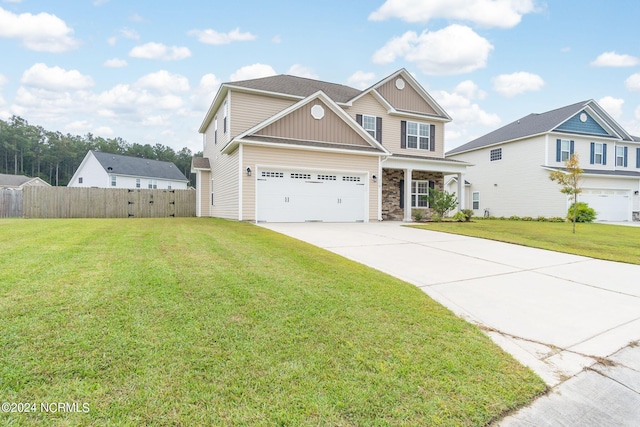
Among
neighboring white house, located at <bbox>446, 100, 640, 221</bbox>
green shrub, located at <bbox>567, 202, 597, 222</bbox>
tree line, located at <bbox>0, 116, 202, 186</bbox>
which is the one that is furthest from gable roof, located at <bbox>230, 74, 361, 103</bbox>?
tree line, located at <bbox>0, 116, 202, 186</bbox>

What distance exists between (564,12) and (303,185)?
1341 centimetres

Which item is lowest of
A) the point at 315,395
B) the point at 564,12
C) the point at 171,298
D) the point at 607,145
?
the point at 315,395

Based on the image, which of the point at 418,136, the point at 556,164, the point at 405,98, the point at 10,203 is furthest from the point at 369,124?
the point at 10,203

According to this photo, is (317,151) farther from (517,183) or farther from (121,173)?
(121,173)

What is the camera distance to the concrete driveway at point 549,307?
2273 millimetres

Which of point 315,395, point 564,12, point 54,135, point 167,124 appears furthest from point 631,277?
point 54,135

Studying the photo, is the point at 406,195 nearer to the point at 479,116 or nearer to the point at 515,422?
the point at 515,422

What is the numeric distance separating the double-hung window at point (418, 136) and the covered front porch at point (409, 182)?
1475mm

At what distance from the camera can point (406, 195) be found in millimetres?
16531

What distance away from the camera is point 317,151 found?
13047 millimetres

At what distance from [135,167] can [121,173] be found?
91.4 inches

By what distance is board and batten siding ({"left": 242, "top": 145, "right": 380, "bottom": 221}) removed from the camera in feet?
39.5

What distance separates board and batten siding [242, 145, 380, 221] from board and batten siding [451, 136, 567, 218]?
13.0m

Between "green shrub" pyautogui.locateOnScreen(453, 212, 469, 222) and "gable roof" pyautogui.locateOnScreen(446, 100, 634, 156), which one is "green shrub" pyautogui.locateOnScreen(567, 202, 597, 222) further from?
"green shrub" pyautogui.locateOnScreen(453, 212, 469, 222)
